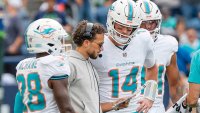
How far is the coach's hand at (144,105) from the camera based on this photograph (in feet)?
26.4

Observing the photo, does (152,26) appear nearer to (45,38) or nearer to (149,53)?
(149,53)

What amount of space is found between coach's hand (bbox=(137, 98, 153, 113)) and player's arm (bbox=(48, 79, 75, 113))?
1.26 m

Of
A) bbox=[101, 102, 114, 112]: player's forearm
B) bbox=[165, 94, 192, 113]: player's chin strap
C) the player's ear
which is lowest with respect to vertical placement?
bbox=[165, 94, 192, 113]: player's chin strap

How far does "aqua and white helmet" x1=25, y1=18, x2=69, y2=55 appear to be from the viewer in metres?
7.08

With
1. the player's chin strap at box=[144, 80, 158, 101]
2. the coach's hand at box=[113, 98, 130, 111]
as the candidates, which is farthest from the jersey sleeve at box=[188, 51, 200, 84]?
the coach's hand at box=[113, 98, 130, 111]

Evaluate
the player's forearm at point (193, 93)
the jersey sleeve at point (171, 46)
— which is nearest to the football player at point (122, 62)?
the player's forearm at point (193, 93)

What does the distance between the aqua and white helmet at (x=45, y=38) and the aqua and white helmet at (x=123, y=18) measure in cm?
91

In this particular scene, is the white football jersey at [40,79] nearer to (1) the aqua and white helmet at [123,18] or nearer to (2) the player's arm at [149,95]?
(1) the aqua and white helmet at [123,18]

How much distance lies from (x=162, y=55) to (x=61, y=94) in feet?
7.97

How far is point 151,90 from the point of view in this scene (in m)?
8.16

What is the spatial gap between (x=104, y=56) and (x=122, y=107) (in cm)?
51

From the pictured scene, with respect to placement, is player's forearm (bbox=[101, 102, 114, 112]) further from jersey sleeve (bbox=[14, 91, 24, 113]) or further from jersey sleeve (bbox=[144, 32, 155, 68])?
jersey sleeve (bbox=[14, 91, 24, 113])

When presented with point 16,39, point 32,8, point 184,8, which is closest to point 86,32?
point 16,39

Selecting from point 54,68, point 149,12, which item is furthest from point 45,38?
point 149,12
